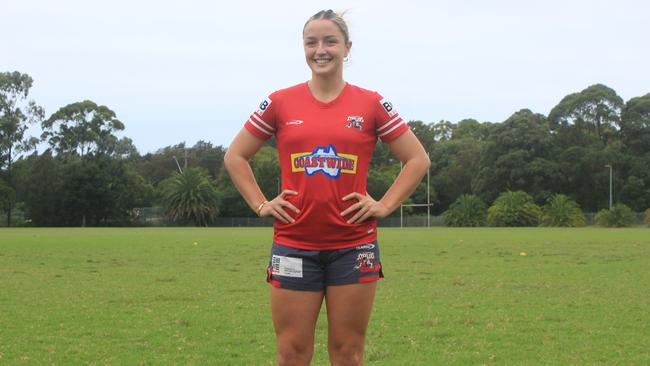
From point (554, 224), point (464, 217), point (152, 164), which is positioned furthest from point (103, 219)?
point (554, 224)

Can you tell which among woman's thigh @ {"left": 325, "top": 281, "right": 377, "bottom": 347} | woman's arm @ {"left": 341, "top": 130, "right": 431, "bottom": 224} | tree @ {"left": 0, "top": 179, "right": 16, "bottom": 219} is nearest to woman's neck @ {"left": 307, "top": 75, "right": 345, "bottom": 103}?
woman's arm @ {"left": 341, "top": 130, "right": 431, "bottom": 224}

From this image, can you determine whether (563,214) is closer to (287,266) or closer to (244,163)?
(244,163)

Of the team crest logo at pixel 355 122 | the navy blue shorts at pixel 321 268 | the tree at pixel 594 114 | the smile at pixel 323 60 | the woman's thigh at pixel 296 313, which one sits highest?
the tree at pixel 594 114

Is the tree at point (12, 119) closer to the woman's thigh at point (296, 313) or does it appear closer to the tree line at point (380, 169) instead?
the tree line at point (380, 169)

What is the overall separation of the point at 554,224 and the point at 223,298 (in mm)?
66248

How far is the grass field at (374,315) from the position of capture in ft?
26.1

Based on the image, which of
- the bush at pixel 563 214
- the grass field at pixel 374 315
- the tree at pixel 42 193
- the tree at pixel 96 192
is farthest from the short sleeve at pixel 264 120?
the tree at pixel 96 192

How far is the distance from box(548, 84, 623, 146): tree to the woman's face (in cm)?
9289

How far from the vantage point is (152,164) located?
121m

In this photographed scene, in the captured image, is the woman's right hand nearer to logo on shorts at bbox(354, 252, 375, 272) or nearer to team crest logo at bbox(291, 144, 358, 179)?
team crest logo at bbox(291, 144, 358, 179)

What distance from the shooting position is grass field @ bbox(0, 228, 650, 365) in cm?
796

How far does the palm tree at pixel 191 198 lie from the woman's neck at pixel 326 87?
91.4 m

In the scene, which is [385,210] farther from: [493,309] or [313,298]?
[493,309]

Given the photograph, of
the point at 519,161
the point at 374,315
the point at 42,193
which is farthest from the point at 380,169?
the point at 374,315
